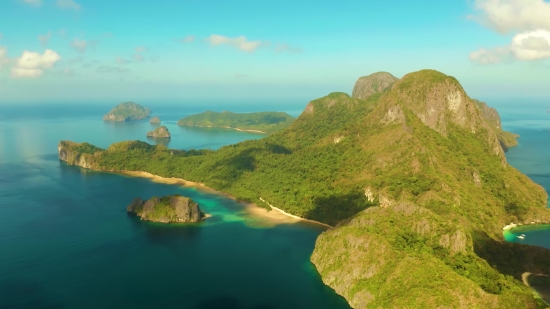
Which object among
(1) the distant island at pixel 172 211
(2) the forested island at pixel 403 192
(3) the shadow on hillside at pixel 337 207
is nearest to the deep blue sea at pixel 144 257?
(1) the distant island at pixel 172 211

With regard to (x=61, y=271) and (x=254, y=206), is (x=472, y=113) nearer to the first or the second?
(x=254, y=206)

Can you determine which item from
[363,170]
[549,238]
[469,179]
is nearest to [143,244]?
[363,170]

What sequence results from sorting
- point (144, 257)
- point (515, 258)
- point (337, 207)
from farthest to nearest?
1. point (337, 207)
2. point (144, 257)
3. point (515, 258)

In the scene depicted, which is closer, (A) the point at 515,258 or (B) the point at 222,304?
(B) the point at 222,304

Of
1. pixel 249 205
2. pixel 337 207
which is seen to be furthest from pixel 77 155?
pixel 337 207

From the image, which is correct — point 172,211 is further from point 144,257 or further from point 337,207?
point 337,207

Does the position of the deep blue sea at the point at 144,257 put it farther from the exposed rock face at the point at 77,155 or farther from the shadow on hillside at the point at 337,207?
the exposed rock face at the point at 77,155
